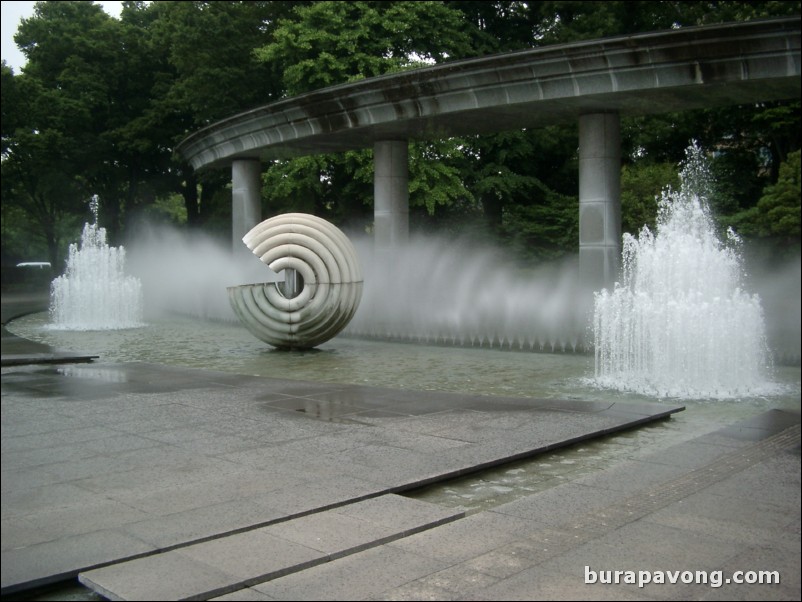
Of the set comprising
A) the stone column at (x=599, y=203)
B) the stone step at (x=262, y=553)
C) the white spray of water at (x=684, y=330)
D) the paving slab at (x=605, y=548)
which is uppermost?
the stone column at (x=599, y=203)

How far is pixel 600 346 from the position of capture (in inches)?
578

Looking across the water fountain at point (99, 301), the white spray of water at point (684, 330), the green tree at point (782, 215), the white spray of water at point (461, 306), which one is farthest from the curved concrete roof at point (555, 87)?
the green tree at point (782, 215)

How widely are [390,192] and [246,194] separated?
5.65m

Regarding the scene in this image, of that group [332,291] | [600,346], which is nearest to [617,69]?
[600,346]

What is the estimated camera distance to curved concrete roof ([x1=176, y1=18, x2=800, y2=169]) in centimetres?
1396

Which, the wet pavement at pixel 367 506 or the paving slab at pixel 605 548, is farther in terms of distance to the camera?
the wet pavement at pixel 367 506

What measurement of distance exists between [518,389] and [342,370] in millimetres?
3192

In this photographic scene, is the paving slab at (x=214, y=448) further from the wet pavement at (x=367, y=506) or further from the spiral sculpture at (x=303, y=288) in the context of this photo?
the spiral sculpture at (x=303, y=288)

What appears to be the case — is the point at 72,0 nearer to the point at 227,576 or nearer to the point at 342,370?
the point at 342,370

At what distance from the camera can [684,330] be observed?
39.8ft

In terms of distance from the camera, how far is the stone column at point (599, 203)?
16594 mm

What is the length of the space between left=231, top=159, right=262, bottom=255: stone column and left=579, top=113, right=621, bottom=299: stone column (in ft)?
34.8

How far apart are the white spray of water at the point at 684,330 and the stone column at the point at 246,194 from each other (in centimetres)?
1273

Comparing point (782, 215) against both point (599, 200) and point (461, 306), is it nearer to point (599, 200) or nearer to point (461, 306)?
point (599, 200)
